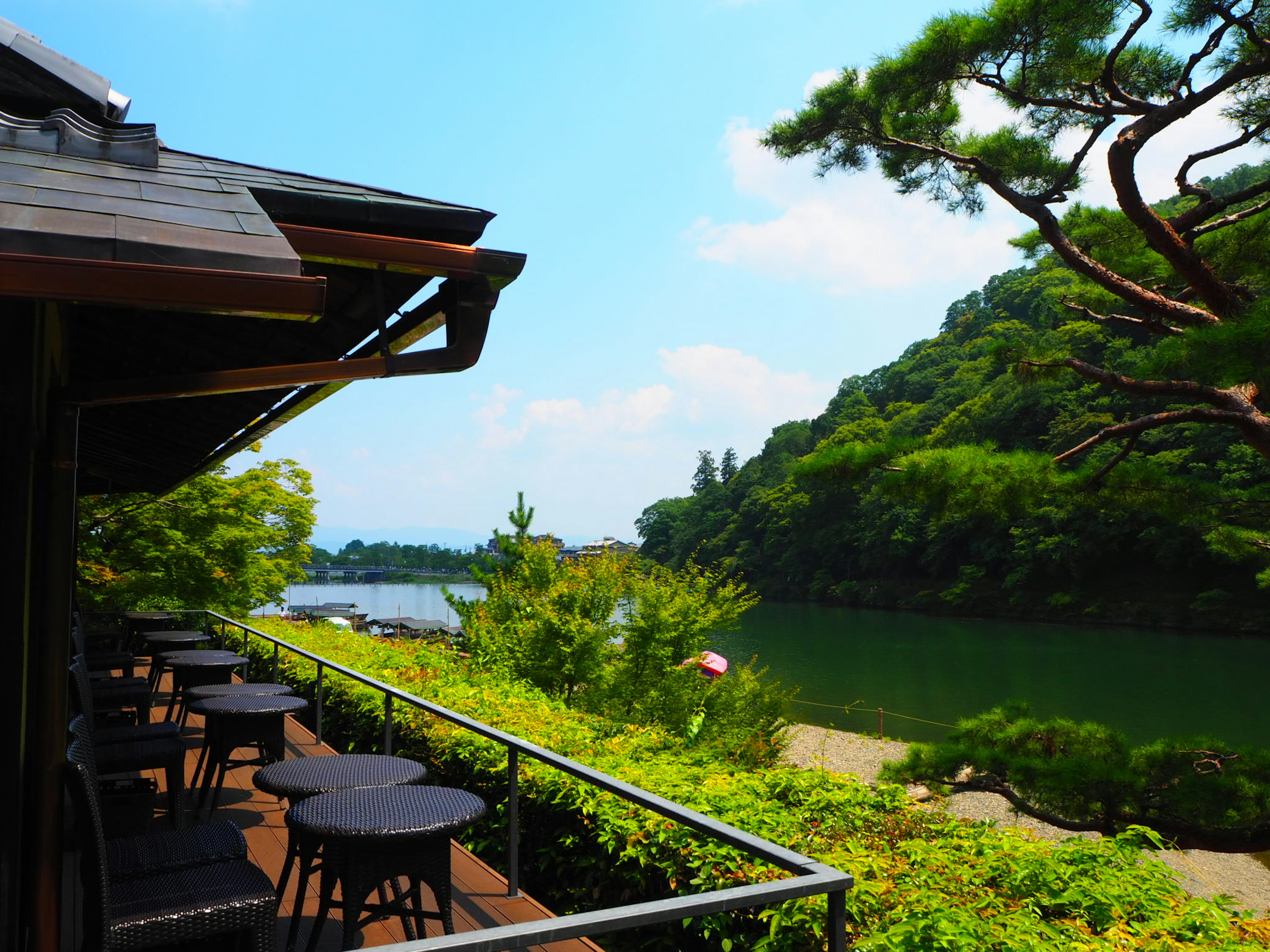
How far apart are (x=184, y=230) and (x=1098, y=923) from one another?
3.02 metres

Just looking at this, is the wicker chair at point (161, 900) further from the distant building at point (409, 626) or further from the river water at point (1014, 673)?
the distant building at point (409, 626)

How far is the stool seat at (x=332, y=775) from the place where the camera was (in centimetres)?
252

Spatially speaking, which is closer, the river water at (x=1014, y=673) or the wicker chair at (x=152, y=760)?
the wicker chair at (x=152, y=760)

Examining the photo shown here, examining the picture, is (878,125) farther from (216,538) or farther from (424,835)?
(216,538)

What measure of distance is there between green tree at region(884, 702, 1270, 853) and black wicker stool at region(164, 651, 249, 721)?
4.57 m

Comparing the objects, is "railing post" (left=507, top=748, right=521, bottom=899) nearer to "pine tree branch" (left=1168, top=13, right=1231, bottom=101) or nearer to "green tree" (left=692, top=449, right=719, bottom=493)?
"pine tree branch" (left=1168, top=13, right=1231, bottom=101)

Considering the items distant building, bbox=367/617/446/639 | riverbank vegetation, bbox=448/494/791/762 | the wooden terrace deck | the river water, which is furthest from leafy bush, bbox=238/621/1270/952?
distant building, bbox=367/617/446/639

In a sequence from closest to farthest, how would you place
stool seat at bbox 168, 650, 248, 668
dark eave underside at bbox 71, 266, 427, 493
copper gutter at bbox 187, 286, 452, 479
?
copper gutter at bbox 187, 286, 452, 479 < dark eave underside at bbox 71, 266, 427, 493 < stool seat at bbox 168, 650, 248, 668

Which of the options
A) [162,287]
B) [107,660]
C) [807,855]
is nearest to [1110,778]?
[807,855]

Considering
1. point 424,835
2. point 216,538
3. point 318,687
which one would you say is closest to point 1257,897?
point 318,687

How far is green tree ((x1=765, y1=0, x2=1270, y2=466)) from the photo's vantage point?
6.20 metres

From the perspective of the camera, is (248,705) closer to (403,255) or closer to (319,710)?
(319,710)

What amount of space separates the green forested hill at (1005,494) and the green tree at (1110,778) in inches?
65.2

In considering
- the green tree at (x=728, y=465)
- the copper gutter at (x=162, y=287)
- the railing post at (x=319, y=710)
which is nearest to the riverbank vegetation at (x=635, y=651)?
the railing post at (x=319, y=710)
